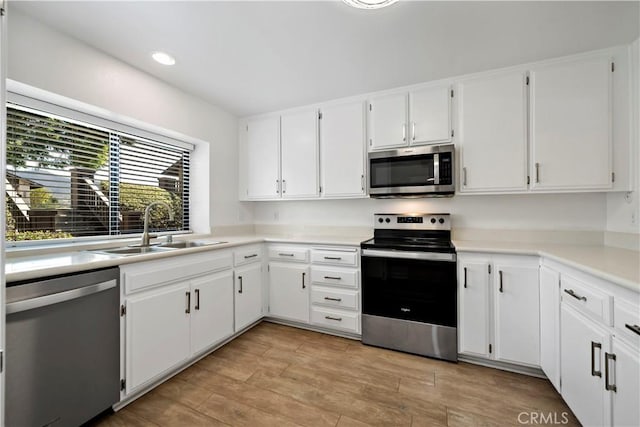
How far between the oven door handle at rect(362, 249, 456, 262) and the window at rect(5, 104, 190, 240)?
2047 millimetres

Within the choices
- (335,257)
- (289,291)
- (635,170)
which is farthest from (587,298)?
(289,291)

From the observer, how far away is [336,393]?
1742mm

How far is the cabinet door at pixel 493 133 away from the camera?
2.16 metres

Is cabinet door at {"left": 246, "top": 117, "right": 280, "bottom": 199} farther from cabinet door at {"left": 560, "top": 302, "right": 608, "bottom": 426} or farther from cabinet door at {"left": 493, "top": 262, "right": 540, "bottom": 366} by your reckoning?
cabinet door at {"left": 560, "top": 302, "right": 608, "bottom": 426}

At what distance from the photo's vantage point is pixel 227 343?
240 cm

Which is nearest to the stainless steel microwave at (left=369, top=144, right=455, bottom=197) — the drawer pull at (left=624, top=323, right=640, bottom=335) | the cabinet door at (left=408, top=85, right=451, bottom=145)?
the cabinet door at (left=408, top=85, right=451, bottom=145)

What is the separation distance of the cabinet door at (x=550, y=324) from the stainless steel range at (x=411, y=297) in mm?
526

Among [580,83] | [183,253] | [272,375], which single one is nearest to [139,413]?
[272,375]

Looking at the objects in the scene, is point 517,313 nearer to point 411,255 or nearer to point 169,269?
point 411,255

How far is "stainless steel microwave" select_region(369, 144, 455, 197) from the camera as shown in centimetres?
230

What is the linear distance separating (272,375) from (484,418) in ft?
4.38

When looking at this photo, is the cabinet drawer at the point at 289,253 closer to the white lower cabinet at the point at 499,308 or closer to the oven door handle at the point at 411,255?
the oven door handle at the point at 411,255

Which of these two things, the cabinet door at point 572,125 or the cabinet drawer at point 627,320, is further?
the cabinet door at point 572,125

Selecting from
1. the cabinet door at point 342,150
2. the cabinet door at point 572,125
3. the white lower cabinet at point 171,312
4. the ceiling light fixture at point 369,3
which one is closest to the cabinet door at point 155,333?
the white lower cabinet at point 171,312
